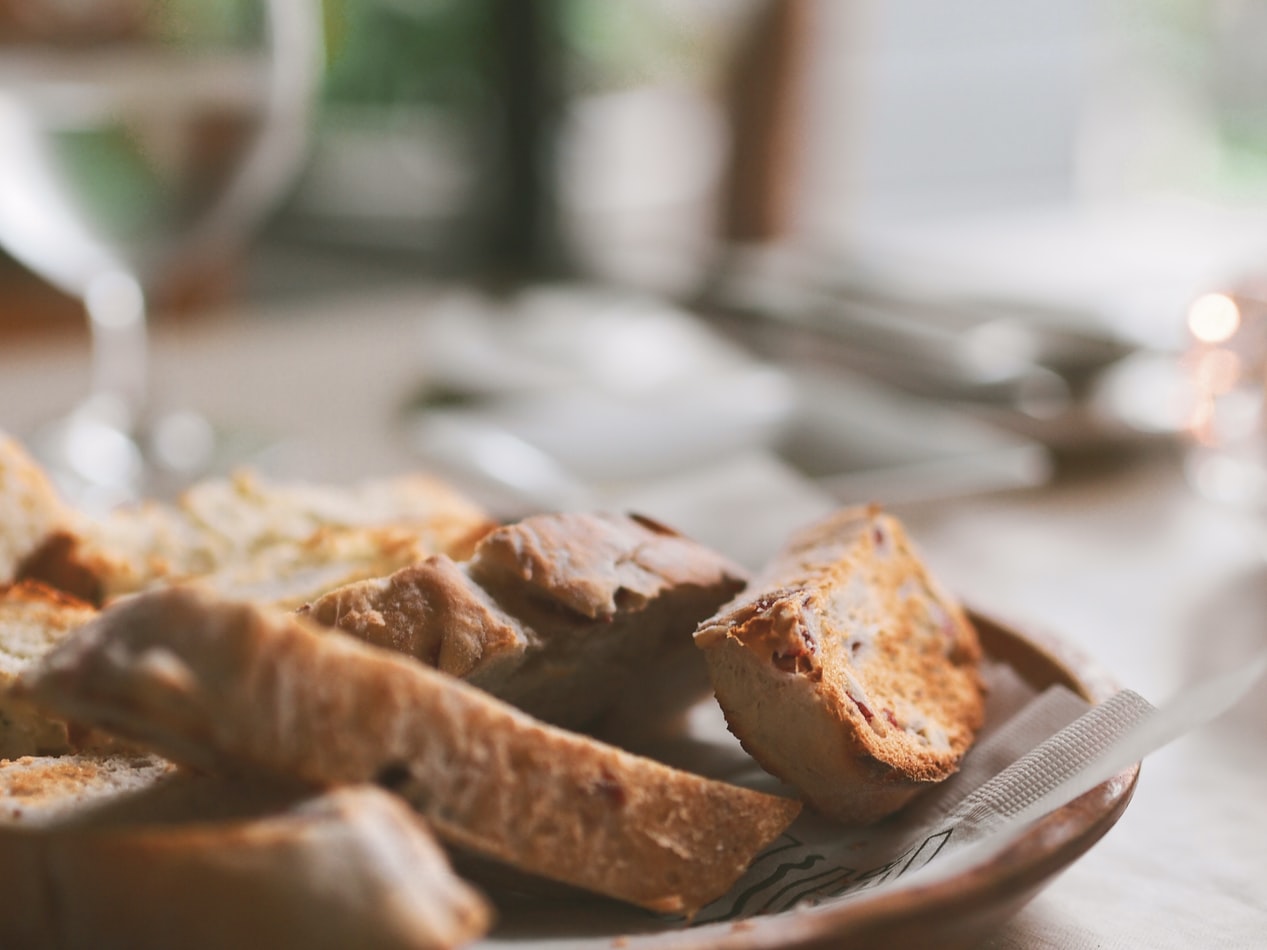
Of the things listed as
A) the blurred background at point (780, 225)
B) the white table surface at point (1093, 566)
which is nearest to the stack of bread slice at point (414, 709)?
the white table surface at point (1093, 566)

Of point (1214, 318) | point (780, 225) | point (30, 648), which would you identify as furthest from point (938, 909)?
point (780, 225)

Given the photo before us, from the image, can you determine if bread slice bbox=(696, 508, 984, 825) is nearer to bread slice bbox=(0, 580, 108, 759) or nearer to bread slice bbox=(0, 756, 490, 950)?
bread slice bbox=(0, 756, 490, 950)

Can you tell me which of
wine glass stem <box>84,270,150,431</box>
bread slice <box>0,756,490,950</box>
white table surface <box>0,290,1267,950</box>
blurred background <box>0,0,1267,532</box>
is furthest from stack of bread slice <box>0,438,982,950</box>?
wine glass stem <box>84,270,150,431</box>

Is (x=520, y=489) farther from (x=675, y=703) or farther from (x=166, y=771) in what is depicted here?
(x=166, y=771)

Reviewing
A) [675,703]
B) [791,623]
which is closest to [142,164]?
[675,703]

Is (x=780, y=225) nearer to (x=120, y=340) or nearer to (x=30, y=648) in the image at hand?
(x=120, y=340)
